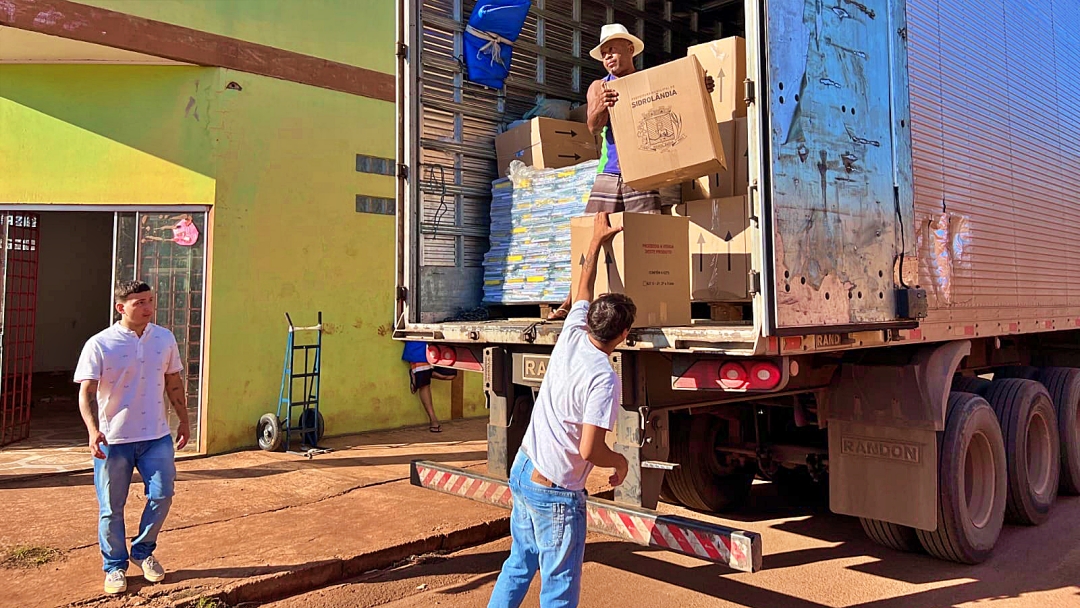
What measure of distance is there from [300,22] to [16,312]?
169 inches

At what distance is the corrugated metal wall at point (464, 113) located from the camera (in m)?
5.26

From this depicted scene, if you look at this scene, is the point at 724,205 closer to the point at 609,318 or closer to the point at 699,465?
→ the point at 609,318

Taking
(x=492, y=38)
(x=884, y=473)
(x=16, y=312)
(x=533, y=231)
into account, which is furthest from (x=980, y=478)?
(x=16, y=312)

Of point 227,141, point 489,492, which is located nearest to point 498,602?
point 489,492

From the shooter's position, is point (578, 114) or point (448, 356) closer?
point (448, 356)

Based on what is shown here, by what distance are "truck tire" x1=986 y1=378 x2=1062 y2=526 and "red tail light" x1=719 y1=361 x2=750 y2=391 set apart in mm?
2899

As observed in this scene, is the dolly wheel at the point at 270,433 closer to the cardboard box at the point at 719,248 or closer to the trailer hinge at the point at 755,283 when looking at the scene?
the cardboard box at the point at 719,248

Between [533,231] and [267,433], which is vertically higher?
[533,231]

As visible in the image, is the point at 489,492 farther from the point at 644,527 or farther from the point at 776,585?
the point at 776,585

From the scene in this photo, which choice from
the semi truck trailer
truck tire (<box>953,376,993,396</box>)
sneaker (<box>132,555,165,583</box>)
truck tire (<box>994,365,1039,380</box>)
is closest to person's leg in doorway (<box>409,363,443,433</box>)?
the semi truck trailer

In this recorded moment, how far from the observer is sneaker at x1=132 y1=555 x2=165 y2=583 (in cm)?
427

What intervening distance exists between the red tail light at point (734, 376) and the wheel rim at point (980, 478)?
7.52 feet

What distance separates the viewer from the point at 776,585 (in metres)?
4.47

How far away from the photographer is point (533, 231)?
506 cm
